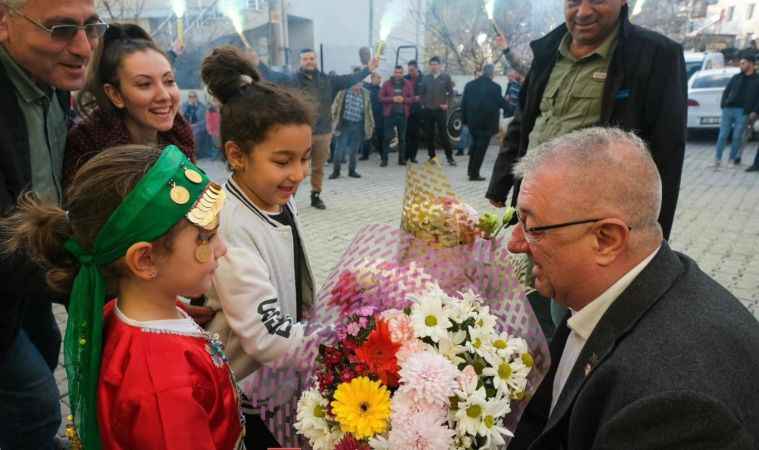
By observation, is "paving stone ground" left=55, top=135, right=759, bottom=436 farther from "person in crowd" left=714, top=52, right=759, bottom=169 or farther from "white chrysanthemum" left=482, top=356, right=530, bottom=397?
"white chrysanthemum" left=482, top=356, right=530, bottom=397

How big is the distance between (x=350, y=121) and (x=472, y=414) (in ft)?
31.9

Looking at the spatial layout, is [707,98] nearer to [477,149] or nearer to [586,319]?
[477,149]

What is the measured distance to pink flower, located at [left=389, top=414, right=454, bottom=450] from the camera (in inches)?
47.9

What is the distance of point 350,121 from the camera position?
418 inches

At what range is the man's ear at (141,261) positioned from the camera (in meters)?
1.42

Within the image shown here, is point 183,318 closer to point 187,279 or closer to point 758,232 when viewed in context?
point 187,279

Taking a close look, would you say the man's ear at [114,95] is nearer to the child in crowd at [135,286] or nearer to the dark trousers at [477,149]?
the child in crowd at [135,286]

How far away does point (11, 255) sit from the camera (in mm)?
1651

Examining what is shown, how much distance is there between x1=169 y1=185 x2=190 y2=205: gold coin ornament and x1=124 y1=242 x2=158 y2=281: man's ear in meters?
0.14

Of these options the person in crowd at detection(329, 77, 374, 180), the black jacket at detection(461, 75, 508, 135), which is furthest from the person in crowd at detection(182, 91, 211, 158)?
the black jacket at detection(461, 75, 508, 135)

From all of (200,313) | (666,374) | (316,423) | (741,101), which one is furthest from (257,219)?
(741,101)

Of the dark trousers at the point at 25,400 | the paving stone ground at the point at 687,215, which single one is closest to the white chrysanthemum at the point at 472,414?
the dark trousers at the point at 25,400

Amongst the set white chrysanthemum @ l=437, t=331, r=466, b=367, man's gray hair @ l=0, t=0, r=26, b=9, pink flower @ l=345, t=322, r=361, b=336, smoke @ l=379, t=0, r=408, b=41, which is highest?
smoke @ l=379, t=0, r=408, b=41

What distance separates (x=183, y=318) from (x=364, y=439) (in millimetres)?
706
